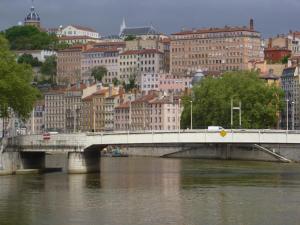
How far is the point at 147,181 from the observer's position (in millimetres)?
71125

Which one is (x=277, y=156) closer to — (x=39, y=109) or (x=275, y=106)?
(x=275, y=106)

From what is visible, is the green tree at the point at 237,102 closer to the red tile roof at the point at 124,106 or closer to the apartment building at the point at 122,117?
the apartment building at the point at 122,117

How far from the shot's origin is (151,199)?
2283 inches

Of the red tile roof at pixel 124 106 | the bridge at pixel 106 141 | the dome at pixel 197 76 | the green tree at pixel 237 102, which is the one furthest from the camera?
the dome at pixel 197 76

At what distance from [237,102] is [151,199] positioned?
6365 cm

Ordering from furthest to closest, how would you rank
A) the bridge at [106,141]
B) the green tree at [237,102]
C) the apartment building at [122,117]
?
1. the apartment building at [122,117]
2. the green tree at [237,102]
3. the bridge at [106,141]

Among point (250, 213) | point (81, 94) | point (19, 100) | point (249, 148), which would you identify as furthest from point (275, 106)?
point (250, 213)

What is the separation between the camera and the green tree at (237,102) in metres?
121

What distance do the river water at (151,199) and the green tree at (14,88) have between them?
210 inches

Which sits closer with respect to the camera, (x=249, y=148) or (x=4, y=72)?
(x=4, y=72)

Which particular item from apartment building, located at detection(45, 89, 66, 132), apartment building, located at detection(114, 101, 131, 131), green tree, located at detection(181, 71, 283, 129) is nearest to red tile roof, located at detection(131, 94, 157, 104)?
apartment building, located at detection(114, 101, 131, 131)

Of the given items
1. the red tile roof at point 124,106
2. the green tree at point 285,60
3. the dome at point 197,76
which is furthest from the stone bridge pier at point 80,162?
the green tree at point 285,60

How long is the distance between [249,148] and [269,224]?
214 ft

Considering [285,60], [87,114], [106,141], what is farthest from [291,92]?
[106,141]
